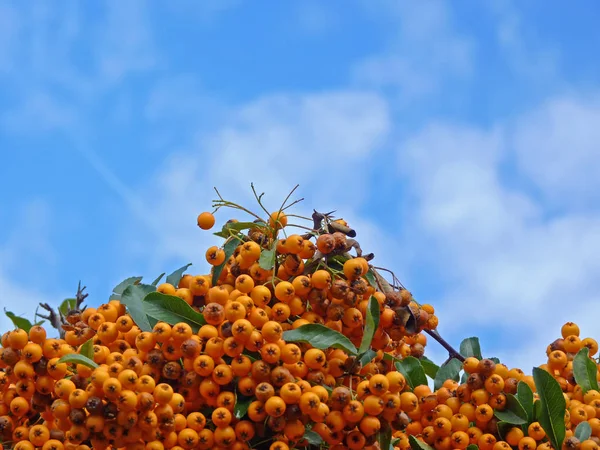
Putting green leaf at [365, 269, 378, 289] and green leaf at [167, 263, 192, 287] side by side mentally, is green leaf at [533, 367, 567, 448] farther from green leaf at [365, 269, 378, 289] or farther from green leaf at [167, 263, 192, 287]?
green leaf at [167, 263, 192, 287]

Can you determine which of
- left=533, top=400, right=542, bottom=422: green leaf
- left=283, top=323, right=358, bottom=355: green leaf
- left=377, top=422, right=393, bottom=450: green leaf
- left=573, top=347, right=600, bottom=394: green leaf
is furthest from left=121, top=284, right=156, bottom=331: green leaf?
left=573, top=347, right=600, bottom=394: green leaf

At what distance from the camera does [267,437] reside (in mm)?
4121

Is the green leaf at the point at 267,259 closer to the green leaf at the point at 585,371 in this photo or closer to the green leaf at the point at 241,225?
the green leaf at the point at 241,225

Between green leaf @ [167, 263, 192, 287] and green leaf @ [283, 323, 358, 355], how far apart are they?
1.27 m

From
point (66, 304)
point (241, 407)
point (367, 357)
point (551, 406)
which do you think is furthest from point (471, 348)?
point (66, 304)

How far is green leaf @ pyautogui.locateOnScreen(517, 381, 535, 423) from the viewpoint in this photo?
4.67 meters

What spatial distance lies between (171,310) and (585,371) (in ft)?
9.37

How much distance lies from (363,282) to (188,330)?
104cm

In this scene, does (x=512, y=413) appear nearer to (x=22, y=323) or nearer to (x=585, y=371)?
(x=585, y=371)

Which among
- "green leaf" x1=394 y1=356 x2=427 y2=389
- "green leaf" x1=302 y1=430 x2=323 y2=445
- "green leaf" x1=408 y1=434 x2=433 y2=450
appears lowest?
"green leaf" x1=302 y1=430 x2=323 y2=445

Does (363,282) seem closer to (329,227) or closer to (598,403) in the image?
(329,227)

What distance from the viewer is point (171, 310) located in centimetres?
428

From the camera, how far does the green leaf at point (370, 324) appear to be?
4.16 metres

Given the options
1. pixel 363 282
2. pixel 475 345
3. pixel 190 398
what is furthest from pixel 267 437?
pixel 475 345
